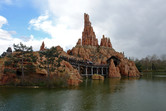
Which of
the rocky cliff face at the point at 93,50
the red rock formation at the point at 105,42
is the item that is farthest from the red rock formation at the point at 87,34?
the red rock formation at the point at 105,42

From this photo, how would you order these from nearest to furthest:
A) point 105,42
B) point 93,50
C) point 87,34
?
point 93,50, point 87,34, point 105,42

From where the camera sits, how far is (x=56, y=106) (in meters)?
16.2

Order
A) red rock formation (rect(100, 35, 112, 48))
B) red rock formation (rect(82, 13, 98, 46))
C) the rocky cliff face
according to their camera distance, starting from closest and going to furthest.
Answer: the rocky cliff face → red rock formation (rect(82, 13, 98, 46)) → red rock formation (rect(100, 35, 112, 48))

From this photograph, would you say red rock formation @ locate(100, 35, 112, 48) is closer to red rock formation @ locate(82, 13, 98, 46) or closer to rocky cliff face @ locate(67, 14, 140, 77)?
rocky cliff face @ locate(67, 14, 140, 77)

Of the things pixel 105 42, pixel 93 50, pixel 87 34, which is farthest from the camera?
pixel 105 42

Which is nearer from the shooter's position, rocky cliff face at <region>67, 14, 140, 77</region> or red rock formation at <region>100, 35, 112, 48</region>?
rocky cliff face at <region>67, 14, 140, 77</region>

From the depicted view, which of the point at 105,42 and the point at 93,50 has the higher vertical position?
the point at 105,42

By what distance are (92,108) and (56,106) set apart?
4.24 metres

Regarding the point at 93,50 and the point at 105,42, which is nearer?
the point at 93,50

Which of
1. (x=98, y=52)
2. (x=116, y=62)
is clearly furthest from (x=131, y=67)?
(x=98, y=52)

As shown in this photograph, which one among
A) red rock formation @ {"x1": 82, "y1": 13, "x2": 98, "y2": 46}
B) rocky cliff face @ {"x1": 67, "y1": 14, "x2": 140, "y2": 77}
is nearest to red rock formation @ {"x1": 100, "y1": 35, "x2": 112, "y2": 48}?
rocky cliff face @ {"x1": 67, "y1": 14, "x2": 140, "y2": 77}

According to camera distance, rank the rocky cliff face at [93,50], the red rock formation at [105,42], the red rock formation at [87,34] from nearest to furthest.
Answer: the rocky cliff face at [93,50] < the red rock formation at [87,34] < the red rock formation at [105,42]

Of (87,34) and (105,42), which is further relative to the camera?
(105,42)

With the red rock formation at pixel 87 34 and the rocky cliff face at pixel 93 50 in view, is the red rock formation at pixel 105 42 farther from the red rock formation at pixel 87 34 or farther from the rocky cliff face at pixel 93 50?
the red rock formation at pixel 87 34
